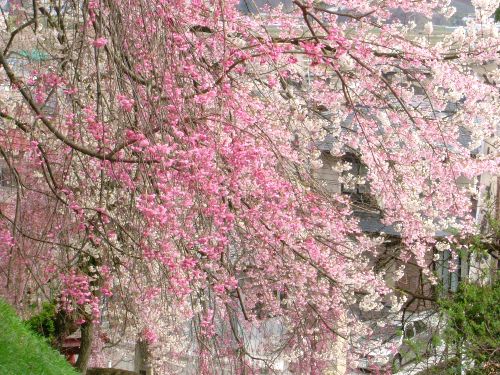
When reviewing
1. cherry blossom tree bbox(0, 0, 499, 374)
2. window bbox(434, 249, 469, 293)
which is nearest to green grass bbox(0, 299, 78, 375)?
cherry blossom tree bbox(0, 0, 499, 374)

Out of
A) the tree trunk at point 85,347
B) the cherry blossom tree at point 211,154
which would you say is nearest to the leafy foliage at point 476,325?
the cherry blossom tree at point 211,154

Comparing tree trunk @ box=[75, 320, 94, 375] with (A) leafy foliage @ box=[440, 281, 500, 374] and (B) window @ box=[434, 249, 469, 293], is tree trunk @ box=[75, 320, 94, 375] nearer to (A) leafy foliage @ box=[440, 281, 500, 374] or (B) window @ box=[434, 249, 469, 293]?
(A) leafy foliage @ box=[440, 281, 500, 374]

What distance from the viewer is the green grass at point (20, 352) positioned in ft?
A: 15.9

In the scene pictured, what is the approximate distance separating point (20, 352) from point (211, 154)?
→ 5.28 feet

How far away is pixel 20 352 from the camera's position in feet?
16.6

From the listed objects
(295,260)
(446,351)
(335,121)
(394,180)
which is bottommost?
(446,351)

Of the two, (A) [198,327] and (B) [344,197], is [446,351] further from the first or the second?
(A) [198,327]

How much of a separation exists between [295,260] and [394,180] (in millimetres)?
1271

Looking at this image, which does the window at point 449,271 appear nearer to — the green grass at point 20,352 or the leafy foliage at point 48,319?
the leafy foliage at point 48,319

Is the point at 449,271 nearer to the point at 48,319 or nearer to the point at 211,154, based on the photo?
the point at 48,319

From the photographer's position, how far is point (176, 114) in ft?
14.4

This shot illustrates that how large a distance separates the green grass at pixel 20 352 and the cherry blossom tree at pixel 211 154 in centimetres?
28

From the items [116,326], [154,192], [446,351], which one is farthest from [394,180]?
[154,192]

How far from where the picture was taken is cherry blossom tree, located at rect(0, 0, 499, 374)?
4465mm
